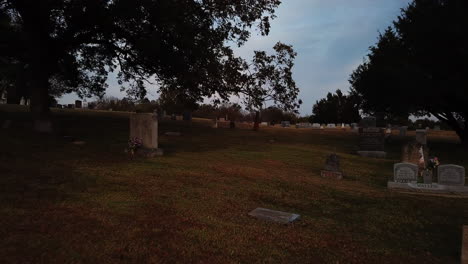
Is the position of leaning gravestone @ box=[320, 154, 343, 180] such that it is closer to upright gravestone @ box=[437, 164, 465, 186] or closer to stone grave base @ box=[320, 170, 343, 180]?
stone grave base @ box=[320, 170, 343, 180]

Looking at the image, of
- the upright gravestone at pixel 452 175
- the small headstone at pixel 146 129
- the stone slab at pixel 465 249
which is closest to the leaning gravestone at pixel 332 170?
the upright gravestone at pixel 452 175

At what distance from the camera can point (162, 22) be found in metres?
14.6

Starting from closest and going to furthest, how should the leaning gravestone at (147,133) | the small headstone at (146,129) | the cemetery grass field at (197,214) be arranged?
1. the cemetery grass field at (197,214)
2. the leaning gravestone at (147,133)
3. the small headstone at (146,129)

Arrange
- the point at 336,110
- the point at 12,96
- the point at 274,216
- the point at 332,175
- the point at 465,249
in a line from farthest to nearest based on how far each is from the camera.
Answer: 1. the point at 336,110
2. the point at 12,96
3. the point at 332,175
4. the point at 274,216
5. the point at 465,249

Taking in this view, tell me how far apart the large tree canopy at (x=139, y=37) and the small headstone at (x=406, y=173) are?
9583 millimetres

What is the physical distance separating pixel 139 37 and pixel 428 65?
59.2 ft

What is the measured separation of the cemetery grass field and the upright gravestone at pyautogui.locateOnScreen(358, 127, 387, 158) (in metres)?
7.61

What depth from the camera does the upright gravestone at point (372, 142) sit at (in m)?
19.1

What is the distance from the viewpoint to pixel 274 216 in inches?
248

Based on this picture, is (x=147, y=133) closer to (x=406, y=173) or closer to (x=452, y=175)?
(x=406, y=173)

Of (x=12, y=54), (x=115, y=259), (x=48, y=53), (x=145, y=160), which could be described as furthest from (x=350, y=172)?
(x=12, y=54)

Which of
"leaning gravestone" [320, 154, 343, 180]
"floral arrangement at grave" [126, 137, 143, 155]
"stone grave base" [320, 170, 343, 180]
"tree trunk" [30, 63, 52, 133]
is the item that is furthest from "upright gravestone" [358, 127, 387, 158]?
"tree trunk" [30, 63, 52, 133]

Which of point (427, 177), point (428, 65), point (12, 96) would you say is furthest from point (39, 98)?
point (12, 96)

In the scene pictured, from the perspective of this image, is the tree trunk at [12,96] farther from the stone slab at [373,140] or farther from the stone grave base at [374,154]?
the stone grave base at [374,154]
